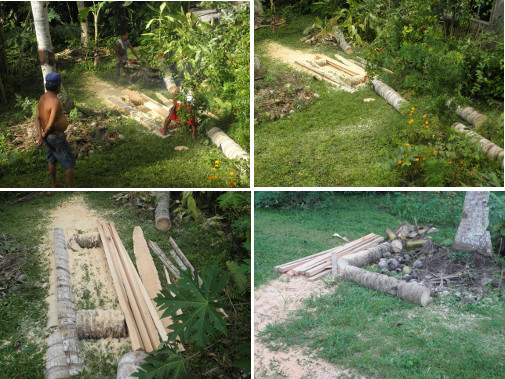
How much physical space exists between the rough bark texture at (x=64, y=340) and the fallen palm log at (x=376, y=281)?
7.43ft

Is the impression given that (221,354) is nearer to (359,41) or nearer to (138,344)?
(138,344)

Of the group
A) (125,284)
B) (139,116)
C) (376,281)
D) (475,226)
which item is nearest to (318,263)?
(376,281)

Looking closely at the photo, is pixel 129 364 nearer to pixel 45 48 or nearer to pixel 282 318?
pixel 282 318

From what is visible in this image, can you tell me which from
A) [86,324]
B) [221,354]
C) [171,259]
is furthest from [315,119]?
[86,324]

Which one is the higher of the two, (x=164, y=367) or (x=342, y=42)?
(x=342, y=42)

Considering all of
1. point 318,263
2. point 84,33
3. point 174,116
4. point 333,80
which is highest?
point 84,33

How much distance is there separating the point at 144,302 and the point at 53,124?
1608 millimetres

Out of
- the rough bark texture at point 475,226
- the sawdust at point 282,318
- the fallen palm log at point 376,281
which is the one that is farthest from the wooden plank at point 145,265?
the rough bark texture at point 475,226

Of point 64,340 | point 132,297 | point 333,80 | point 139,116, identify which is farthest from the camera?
point 333,80

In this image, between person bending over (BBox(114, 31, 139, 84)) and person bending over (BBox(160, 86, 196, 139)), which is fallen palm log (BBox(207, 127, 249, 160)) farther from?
person bending over (BBox(114, 31, 139, 84))

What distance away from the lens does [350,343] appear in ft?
13.9

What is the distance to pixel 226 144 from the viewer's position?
432 cm

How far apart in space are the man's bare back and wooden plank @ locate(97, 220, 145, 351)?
40.5 inches

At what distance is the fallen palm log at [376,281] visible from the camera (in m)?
4.54
